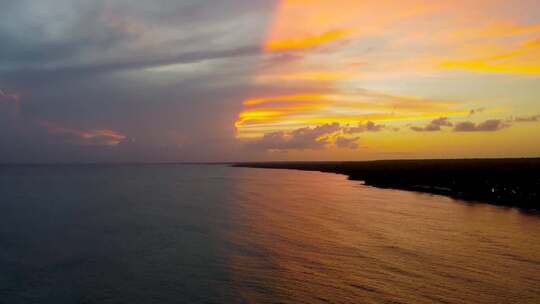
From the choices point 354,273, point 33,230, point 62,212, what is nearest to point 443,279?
point 354,273

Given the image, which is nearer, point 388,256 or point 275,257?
point 388,256

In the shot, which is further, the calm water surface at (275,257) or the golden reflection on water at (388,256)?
the calm water surface at (275,257)

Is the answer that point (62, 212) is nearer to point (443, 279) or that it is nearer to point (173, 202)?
point (173, 202)

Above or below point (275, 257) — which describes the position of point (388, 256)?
above
